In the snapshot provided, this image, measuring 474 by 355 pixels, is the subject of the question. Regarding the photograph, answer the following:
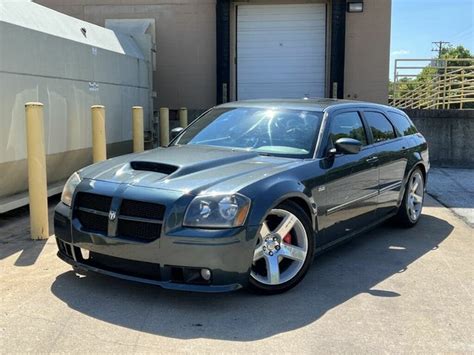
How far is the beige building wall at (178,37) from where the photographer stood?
42.5 ft

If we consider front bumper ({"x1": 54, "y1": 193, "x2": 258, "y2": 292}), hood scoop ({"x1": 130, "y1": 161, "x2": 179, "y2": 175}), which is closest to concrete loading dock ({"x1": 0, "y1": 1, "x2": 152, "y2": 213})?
hood scoop ({"x1": 130, "y1": 161, "x2": 179, "y2": 175})

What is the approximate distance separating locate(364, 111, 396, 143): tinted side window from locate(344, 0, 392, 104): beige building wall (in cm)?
651

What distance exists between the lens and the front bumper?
3826 mm

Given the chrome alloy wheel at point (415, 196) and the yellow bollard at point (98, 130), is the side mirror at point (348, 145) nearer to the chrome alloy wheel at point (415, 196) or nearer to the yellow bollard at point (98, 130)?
the chrome alloy wheel at point (415, 196)

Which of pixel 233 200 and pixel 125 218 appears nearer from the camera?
pixel 233 200

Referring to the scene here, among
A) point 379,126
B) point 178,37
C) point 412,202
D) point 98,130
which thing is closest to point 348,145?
point 379,126

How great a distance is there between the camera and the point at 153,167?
446 cm

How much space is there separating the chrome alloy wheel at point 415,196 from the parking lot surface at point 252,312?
133 cm

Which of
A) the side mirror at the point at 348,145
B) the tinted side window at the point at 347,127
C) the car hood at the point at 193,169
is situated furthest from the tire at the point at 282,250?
the tinted side window at the point at 347,127

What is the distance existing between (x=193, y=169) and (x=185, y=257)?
2.65ft

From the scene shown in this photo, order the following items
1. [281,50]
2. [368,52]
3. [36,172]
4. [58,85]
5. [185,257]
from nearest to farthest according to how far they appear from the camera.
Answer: [185,257]
[36,172]
[58,85]
[368,52]
[281,50]

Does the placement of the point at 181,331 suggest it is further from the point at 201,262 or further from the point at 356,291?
the point at 356,291

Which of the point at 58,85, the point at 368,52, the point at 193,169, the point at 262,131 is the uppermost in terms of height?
the point at 368,52

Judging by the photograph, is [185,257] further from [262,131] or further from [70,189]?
[262,131]
